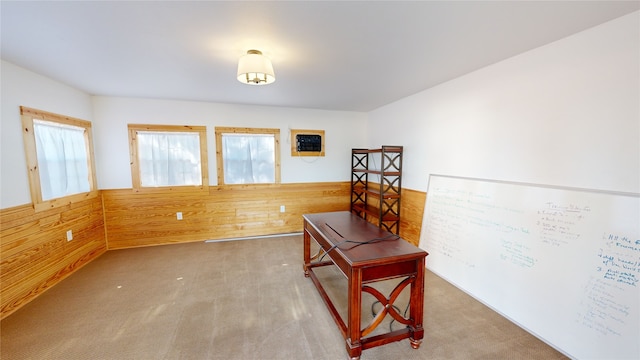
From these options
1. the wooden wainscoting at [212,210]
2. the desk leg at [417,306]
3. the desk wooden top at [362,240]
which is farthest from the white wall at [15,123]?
the desk leg at [417,306]

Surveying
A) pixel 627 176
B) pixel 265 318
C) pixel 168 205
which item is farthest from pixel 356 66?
pixel 168 205

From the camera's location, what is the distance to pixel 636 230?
1.48 meters

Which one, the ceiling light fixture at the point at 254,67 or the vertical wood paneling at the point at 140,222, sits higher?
the ceiling light fixture at the point at 254,67

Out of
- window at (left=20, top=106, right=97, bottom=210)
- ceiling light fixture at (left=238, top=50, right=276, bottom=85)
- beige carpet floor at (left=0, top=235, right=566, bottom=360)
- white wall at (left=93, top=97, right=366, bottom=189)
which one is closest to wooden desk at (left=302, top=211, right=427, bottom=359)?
beige carpet floor at (left=0, top=235, right=566, bottom=360)

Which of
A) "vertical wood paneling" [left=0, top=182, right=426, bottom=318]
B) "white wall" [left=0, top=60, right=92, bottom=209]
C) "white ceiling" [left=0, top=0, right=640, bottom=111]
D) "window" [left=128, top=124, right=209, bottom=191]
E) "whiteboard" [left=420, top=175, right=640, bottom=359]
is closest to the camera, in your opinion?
"white ceiling" [left=0, top=0, right=640, bottom=111]

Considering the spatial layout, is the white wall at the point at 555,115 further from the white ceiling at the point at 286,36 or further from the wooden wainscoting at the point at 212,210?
the wooden wainscoting at the point at 212,210

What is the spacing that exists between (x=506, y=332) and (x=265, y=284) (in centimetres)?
225

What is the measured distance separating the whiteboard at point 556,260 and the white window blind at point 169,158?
377cm

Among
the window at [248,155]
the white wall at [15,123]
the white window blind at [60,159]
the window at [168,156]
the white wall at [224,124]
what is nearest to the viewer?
the white wall at [15,123]

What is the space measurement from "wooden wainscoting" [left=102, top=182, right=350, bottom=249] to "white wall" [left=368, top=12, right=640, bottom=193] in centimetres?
234

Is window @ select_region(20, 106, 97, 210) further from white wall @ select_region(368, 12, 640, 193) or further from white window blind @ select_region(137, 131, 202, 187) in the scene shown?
white wall @ select_region(368, 12, 640, 193)

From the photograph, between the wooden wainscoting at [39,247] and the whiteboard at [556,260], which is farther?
the wooden wainscoting at [39,247]

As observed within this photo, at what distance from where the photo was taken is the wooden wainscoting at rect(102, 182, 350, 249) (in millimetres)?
3670

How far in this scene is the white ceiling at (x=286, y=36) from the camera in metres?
1.39
